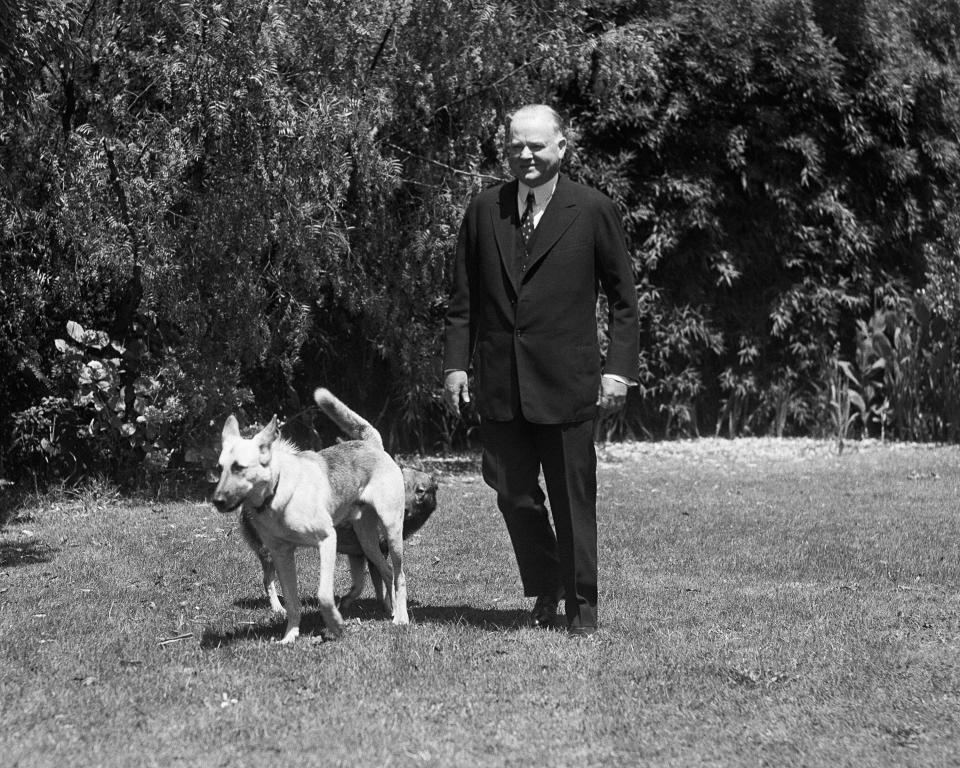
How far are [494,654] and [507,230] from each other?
1.86 m

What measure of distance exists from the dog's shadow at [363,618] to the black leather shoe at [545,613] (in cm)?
9

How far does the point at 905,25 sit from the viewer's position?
49.4ft

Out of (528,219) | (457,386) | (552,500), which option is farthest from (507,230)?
(552,500)

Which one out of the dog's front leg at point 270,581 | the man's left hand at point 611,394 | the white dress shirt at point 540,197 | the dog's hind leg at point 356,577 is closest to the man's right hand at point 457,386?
the man's left hand at point 611,394

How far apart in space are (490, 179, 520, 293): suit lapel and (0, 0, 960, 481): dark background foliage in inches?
133

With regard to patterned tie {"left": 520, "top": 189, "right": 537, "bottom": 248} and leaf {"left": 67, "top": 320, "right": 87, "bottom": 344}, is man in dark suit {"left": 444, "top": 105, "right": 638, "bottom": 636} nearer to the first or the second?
patterned tie {"left": 520, "top": 189, "right": 537, "bottom": 248}

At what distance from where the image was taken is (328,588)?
5738 mm

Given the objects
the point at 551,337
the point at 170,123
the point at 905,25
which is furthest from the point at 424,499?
the point at 905,25

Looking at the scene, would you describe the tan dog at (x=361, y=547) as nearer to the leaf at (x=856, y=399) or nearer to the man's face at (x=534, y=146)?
the man's face at (x=534, y=146)

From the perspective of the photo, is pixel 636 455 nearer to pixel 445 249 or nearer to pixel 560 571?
pixel 445 249

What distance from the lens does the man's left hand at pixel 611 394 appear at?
5.70m

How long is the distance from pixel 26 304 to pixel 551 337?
5588 mm

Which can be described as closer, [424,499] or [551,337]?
[551,337]

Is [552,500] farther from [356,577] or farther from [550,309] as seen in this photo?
[356,577]
